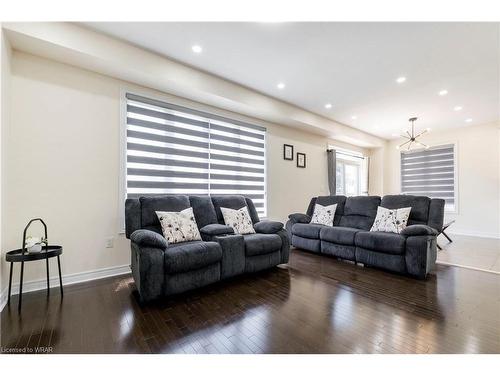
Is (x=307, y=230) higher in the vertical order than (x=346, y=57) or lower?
lower

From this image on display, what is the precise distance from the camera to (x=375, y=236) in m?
3.18

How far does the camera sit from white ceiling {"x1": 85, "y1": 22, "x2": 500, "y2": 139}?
254cm

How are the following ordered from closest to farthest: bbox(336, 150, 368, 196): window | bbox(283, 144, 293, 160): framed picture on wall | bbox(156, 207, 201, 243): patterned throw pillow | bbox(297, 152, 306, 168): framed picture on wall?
bbox(156, 207, 201, 243): patterned throw pillow < bbox(283, 144, 293, 160): framed picture on wall < bbox(297, 152, 306, 168): framed picture on wall < bbox(336, 150, 368, 196): window

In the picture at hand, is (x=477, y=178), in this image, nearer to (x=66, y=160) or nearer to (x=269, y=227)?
(x=269, y=227)

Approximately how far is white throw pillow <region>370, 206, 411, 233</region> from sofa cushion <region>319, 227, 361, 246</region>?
297mm

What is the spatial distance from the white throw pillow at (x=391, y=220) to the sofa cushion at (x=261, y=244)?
1554mm

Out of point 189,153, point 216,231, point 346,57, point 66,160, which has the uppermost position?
point 346,57

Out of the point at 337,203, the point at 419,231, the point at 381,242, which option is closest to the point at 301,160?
the point at 337,203

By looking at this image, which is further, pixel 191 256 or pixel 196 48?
pixel 196 48

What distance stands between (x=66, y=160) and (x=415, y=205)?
182 inches

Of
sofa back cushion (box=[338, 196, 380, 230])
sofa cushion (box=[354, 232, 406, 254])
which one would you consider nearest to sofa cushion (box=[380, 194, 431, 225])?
sofa back cushion (box=[338, 196, 380, 230])

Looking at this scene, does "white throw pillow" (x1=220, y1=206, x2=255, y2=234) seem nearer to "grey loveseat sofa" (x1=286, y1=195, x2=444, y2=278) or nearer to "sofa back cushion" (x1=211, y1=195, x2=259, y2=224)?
"sofa back cushion" (x1=211, y1=195, x2=259, y2=224)

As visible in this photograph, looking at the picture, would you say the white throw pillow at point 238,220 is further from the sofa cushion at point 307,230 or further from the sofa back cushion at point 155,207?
the sofa cushion at point 307,230

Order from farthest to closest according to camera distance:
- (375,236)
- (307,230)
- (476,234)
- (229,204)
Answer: (476,234), (307,230), (229,204), (375,236)
